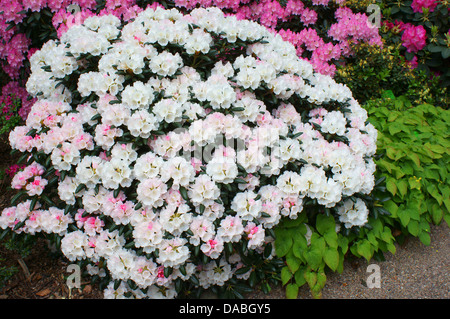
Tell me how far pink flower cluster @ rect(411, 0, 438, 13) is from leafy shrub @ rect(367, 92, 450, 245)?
1560 millimetres

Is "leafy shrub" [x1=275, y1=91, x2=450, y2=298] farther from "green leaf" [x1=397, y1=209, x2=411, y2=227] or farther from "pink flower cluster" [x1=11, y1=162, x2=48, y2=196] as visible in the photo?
"pink flower cluster" [x1=11, y1=162, x2=48, y2=196]

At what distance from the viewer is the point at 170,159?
230 centimetres

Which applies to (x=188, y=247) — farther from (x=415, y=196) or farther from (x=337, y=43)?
(x=337, y=43)

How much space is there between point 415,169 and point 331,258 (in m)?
1.08

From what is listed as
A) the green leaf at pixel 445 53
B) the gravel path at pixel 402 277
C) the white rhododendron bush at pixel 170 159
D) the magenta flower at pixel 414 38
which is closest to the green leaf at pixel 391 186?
the white rhododendron bush at pixel 170 159

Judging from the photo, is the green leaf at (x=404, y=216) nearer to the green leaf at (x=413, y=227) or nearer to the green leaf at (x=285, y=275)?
the green leaf at (x=413, y=227)

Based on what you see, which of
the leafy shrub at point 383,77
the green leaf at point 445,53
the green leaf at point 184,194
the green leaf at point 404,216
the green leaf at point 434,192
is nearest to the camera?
the green leaf at point 184,194

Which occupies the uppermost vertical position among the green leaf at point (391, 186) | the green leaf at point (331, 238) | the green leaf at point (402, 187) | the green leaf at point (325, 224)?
the green leaf at point (391, 186)

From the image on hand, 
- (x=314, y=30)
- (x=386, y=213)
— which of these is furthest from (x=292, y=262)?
(x=314, y=30)

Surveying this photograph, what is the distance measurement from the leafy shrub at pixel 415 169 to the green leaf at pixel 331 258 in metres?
0.56

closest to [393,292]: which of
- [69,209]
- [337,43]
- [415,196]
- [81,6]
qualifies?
[415,196]

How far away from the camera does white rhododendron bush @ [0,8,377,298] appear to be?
2.24m

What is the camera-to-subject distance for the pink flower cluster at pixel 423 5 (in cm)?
427

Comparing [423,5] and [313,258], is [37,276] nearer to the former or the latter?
[313,258]
